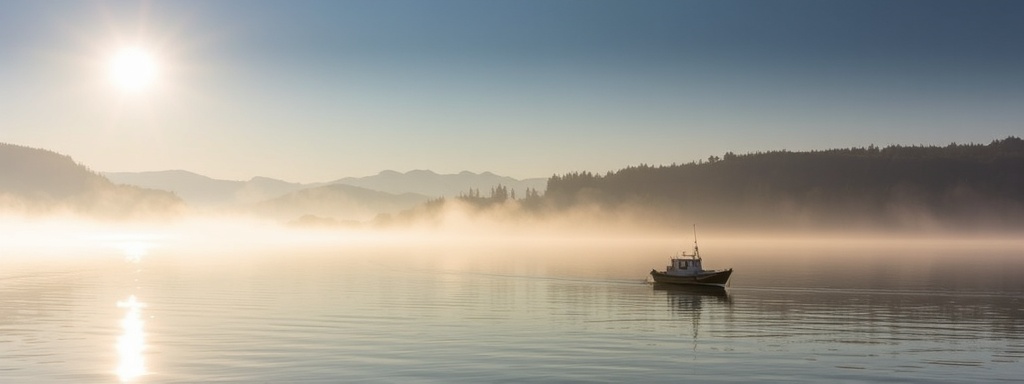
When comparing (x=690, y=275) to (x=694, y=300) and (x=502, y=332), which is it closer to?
(x=694, y=300)

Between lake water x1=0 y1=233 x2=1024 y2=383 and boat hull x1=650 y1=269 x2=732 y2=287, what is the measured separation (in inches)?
125

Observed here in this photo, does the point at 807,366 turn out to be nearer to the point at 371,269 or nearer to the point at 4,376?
the point at 4,376

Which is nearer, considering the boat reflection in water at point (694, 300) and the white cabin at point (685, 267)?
the boat reflection in water at point (694, 300)

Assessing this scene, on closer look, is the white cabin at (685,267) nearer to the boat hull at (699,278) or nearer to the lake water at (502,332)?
the boat hull at (699,278)

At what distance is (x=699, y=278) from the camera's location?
126 meters

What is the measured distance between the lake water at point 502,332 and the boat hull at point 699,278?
318 centimetres

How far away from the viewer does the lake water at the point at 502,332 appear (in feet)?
180

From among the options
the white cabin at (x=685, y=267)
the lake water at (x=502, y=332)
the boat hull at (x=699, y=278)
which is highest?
the white cabin at (x=685, y=267)

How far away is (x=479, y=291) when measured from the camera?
11938cm

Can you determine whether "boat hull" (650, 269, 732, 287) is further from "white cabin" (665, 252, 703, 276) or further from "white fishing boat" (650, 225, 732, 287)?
"white cabin" (665, 252, 703, 276)

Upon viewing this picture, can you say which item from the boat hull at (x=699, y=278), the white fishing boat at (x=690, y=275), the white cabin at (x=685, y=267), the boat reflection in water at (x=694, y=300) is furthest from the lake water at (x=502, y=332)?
the white cabin at (x=685, y=267)

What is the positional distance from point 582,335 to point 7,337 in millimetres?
42242

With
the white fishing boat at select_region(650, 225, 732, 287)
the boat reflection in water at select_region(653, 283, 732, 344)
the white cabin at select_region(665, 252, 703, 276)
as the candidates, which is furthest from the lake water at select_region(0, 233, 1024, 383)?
the white cabin at select_region(665, 252, 703, 276)

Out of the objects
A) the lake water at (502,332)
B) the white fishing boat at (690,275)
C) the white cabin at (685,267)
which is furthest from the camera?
the white cabin at (685,267)
